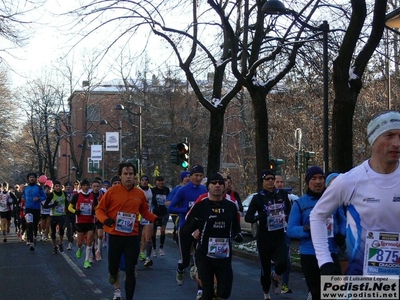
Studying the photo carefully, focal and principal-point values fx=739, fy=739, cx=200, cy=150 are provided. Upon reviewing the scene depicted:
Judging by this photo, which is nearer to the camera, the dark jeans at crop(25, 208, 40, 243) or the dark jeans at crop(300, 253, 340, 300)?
the dark jeans at crop(300, 253, 340, 300)

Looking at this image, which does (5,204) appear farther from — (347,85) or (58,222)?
(347,85)

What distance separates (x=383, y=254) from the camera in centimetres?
423

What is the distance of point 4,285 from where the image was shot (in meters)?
12.5

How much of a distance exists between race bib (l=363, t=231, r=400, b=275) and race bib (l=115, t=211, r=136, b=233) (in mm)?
5950

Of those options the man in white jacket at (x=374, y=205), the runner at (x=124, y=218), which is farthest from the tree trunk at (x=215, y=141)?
the man in white jacket at (x=374, y=205)

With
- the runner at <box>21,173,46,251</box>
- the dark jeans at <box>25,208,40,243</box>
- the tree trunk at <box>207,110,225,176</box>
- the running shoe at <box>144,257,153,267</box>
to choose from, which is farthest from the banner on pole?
the running shoe at <box>144,257,153,267</box>

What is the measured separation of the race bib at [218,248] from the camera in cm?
845

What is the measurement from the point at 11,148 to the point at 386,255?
52.5 metres

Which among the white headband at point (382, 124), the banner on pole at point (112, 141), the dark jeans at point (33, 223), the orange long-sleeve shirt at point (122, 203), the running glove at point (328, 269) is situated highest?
the banner on pole at point (112, 141)

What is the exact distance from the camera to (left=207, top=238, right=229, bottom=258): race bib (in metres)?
8.45

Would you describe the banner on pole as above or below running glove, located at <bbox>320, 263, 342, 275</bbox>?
above

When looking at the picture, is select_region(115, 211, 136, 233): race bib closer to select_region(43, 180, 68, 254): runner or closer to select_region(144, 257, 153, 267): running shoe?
select_region(144, 257, 153, 267): running shoe

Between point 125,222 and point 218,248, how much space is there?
6.25ft

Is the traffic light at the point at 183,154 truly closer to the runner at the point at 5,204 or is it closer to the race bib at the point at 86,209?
the runner at the point at 5,204
